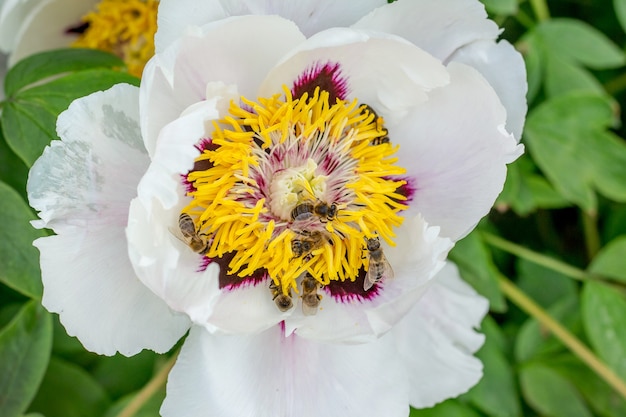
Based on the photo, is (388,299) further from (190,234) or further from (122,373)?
(122,373)

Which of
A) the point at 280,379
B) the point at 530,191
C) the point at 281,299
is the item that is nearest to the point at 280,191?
the point at 281,299

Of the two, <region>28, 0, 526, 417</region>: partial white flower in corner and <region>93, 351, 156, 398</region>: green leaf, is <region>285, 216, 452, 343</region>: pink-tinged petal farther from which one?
<region>93, 351, 156, 398</region>: green leaf

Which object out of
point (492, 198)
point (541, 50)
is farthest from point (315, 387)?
point (541, 50)

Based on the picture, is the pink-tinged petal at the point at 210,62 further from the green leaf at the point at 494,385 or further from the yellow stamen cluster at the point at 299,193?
the green leaf at the point at 494,385

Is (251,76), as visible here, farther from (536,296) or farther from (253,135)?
(536,296)

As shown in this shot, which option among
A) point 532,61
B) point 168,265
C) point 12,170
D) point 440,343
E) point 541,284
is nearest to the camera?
point 168,265

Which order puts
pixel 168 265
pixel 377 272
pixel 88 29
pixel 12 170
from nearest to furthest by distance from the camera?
pixel 168 265 < pixel 377 272 < pixel 12 170 < pixel 88 29

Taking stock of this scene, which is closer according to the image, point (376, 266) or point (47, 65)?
point (376, 266)

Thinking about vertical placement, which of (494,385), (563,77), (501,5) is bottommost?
(494,385)
